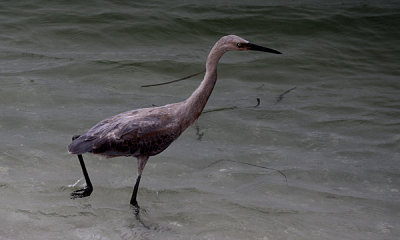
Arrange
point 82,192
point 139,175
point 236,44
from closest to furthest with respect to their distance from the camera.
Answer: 1. point 236,44
2. point 139,175
3. point 82,192

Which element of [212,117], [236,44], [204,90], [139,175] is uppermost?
[236,44]

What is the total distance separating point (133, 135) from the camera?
19.6ft

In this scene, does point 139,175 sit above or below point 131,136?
below

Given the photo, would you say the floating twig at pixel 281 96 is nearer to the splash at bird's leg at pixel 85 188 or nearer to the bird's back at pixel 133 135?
the bird's back at pixel 133 135

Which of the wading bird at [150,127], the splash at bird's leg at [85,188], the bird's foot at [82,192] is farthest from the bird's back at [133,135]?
the bird's foot at [82,192]

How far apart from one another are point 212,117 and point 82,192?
10.6ft

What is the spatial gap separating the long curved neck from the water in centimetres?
102

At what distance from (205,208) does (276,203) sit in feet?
2.47

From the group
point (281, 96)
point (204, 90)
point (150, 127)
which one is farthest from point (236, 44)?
point (281, 96)

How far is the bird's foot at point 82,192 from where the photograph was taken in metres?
6.27

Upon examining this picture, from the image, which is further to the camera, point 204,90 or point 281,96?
point 281,96

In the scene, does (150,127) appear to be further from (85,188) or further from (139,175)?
(85,188)

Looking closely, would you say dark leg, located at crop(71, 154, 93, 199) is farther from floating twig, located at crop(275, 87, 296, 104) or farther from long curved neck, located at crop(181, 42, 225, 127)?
floating twig, located at crop(275, 87, 296, 104)

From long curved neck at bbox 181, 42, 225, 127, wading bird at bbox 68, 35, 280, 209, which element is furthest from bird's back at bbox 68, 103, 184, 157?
long curved neck at bbox 181, 42, 225, 127
